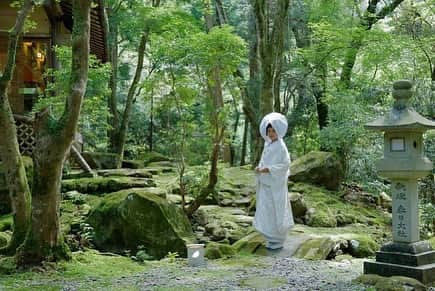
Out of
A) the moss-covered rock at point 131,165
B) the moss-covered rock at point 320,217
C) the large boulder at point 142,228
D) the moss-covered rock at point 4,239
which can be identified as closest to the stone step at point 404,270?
the large boulder at point 142,228

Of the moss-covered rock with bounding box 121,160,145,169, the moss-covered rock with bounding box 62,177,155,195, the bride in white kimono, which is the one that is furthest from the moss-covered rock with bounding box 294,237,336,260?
the moss-covered rock with bounding box 121,160,145,169

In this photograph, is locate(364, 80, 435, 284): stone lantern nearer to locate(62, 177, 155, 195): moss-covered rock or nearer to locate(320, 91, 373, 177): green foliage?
locate(320, 91, 373, 177): green foliage

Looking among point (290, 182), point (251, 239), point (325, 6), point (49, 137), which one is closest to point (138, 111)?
point (325, 6)

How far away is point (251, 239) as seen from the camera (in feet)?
31.2

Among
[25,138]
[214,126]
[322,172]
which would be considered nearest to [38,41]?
[25,138]

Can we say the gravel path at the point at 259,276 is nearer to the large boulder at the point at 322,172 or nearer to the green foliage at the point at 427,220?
the green foliage at the point at 427,220

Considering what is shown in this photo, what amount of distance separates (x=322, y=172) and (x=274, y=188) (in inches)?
214

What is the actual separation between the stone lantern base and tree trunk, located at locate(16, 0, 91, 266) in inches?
166

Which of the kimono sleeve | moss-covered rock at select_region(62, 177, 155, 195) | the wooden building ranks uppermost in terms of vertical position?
the wooden building

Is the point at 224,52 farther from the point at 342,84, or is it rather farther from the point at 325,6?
the point at 325,6

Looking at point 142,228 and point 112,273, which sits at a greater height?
point 142,228

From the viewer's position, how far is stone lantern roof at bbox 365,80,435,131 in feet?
21.4

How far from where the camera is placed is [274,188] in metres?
9.10

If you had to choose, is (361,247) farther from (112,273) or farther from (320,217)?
(112,273)
